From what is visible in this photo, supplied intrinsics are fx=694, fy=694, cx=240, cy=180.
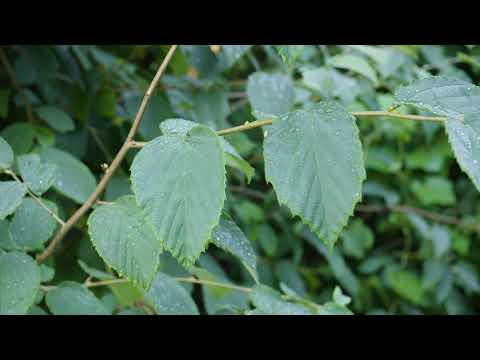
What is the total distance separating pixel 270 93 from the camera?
54.5 inches

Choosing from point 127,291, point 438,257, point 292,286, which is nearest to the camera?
point 127,291

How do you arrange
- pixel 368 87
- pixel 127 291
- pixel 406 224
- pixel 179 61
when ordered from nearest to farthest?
pixel 127 291
pixel 179 61
pixel 368 87
pixel 406 224

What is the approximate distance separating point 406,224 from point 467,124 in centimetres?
228

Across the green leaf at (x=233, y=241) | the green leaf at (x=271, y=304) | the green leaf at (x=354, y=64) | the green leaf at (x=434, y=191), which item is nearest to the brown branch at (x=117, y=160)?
the green leaf at (x=233, y=241)

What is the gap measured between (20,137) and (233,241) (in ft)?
2.29

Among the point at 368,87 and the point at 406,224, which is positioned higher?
the point at 368,87

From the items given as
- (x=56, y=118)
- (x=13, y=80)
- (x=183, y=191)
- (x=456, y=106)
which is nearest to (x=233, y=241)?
(x=183, y=191)

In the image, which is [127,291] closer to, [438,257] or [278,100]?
[278,100]

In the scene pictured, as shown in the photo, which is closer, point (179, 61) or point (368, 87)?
point (179, 61)

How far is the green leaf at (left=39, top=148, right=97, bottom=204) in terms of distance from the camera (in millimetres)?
1170

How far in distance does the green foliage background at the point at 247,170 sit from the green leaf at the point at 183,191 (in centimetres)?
14

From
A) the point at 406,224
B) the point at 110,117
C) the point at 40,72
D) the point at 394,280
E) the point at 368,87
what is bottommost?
the point at 394,280

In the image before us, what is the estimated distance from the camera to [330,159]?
2.12 ft

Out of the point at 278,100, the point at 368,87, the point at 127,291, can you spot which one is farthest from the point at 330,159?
the point at 368,87
